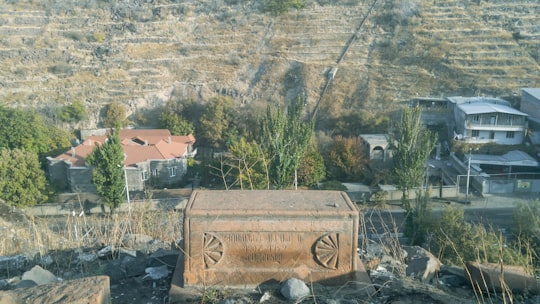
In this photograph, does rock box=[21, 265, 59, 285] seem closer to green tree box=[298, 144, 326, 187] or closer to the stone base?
the stone base

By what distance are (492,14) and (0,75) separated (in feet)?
108

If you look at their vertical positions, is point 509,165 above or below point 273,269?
below

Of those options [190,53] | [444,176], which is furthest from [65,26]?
[444,176]

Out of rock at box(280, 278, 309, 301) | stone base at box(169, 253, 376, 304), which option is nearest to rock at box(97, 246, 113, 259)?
stone base at box(169, 253, 376, 304)

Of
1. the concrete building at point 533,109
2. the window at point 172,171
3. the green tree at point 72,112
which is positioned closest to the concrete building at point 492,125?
the concrete building at point 533,109

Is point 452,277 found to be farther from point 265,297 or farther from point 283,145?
point 283,145

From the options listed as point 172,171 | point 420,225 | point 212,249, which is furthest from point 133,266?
point 172,171

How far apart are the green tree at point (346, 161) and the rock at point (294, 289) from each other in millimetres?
16853

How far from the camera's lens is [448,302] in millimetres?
3479

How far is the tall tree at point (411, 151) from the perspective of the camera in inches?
637

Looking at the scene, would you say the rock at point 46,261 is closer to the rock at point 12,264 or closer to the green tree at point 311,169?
the rock at point 12,264

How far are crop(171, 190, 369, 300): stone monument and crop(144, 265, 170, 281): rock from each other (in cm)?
49

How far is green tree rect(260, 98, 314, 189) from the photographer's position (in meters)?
15.5

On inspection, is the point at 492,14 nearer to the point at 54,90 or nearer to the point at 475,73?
the point at 475,73
